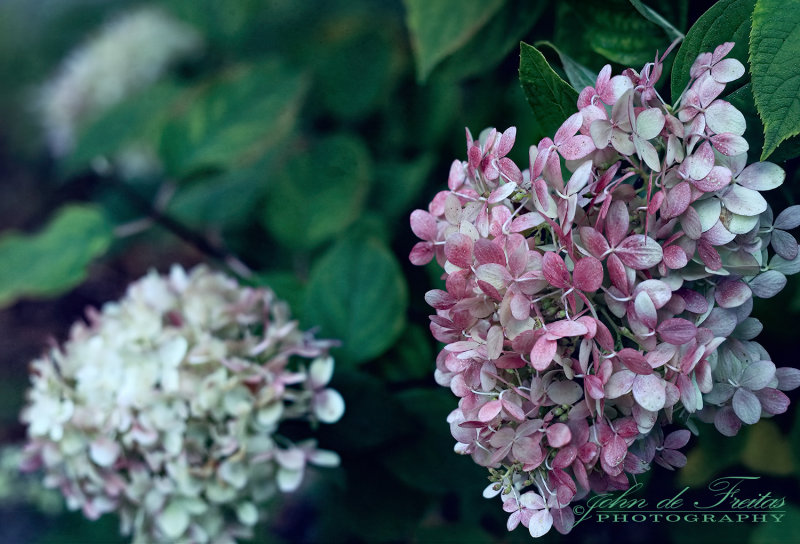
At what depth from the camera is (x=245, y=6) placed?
95 cm

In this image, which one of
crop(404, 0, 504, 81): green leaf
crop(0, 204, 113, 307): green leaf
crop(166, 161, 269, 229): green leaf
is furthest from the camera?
crop(166, 161, 269, 229): green leaf

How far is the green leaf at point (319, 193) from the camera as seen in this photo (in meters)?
0.71

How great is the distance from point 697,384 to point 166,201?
0.60 metres

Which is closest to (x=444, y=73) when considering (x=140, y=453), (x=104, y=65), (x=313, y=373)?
(x=313, y=373)

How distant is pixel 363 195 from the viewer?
711 mm

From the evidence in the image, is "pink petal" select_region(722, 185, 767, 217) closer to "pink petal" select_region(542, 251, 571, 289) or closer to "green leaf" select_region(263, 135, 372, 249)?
"pink petal" select_region(542, 251, 571, 289)

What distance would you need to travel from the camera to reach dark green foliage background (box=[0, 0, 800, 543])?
464 millimetres

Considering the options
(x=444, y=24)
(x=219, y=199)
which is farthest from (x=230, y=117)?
(x=444, y=24)

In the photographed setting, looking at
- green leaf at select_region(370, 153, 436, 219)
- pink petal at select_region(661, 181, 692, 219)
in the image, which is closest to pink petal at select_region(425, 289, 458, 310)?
pink petal at select_region(661, 181, 692, 219)

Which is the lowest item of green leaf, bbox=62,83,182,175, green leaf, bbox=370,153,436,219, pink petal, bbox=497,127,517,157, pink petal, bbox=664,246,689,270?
green leaf, bbox=370,153,436,219

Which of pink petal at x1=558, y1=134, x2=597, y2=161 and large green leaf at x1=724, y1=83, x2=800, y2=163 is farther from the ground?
pink petal at x1=558, y1=134, x2=597, y2=161

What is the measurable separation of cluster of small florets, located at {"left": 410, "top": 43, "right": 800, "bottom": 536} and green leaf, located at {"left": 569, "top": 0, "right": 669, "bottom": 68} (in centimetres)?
9

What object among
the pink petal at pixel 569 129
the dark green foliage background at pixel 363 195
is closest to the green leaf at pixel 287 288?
the dark green foliage background at pixel 363 195

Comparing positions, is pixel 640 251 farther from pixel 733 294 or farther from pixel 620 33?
pixel 620 33
